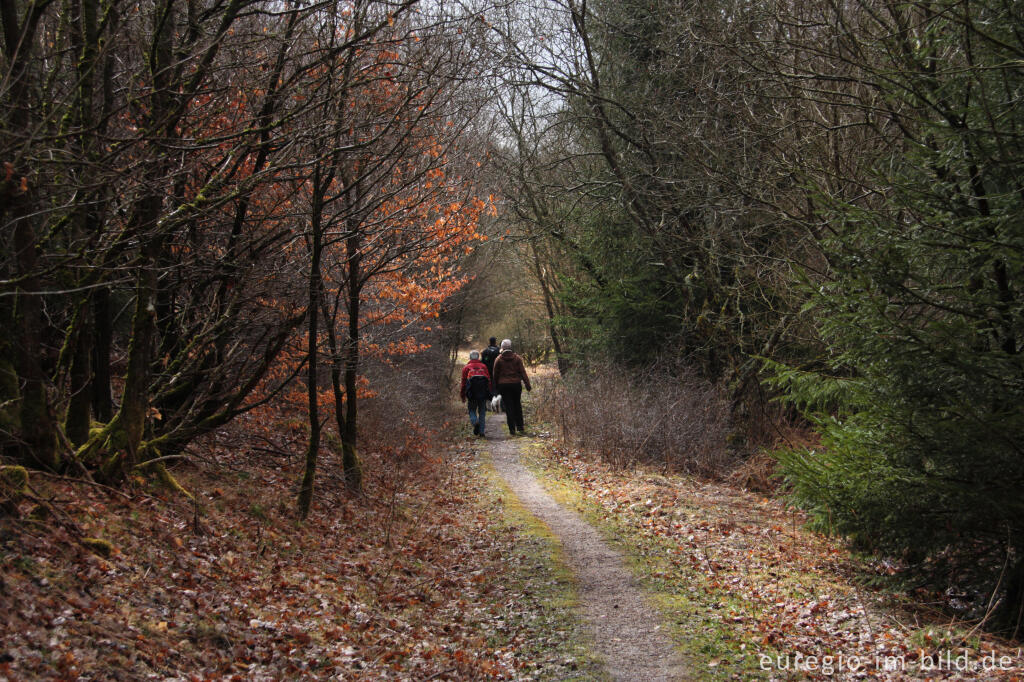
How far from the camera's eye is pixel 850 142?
36.6ft

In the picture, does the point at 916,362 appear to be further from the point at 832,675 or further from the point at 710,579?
the point at 710,579

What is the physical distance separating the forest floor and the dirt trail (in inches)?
3.2

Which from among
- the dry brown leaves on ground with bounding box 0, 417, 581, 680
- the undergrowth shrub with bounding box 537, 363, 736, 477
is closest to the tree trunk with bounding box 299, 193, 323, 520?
the dry brown leaves on ground with bounding box 0, 417, 581, 680

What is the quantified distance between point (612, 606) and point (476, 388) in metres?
10.5

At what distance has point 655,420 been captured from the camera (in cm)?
1402

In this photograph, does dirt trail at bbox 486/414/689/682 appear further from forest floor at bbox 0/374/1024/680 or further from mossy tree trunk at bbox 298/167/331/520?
mossy tree trunk at bbox 298/167/331/520

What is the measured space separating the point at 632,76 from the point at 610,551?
39.6 feet

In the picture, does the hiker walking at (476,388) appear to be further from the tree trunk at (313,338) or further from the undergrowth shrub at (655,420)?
the tree trunk at (313,338)

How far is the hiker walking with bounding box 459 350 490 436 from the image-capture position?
17438mm

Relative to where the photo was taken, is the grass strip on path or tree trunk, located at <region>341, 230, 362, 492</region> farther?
tree trunk, located at <region>341, 230, 362, 492</region>

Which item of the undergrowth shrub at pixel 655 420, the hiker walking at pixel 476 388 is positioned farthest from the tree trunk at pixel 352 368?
the hiker walking at pixel 476 388

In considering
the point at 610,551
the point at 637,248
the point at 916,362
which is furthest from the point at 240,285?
the point at 637,248

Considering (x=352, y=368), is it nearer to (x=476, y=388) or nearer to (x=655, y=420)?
(x=655, y=420)

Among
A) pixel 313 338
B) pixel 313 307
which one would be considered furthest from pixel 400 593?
pixel 313 307
